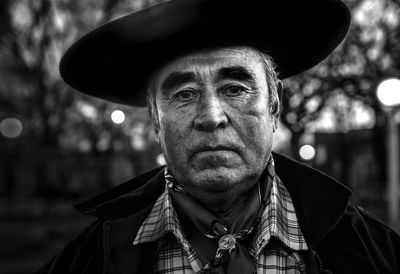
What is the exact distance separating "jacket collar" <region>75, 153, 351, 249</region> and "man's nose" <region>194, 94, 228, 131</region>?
1.72ft

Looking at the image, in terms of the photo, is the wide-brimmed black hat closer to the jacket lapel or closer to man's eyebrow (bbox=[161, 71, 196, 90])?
man's eyebrow (bbox=[161, 71, 196, 90])

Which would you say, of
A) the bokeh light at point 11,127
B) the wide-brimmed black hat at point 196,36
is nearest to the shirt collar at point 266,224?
the wide-brimmed black hat at point 196,36

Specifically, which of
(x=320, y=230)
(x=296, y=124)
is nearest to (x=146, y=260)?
(x=320, y=230)

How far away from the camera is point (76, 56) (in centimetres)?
196

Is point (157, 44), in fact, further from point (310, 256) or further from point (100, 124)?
point (100, 124)

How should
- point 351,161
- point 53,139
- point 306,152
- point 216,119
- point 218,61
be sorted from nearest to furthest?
point 216,119 → point 218,61 → point 306,152 → point 53,139 → point 351,161

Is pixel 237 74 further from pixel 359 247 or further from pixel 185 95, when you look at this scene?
pixel 359 247

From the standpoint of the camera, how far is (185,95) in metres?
1.74

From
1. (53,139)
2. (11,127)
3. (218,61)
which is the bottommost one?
(218,61)

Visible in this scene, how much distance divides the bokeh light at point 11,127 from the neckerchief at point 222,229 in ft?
56.2

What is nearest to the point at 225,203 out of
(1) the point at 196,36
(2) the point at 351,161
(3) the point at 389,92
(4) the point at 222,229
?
(4) the point at 222,229

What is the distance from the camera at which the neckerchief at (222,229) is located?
1622 millimetres

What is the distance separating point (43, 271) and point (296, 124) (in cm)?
197

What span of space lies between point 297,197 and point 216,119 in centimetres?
58
